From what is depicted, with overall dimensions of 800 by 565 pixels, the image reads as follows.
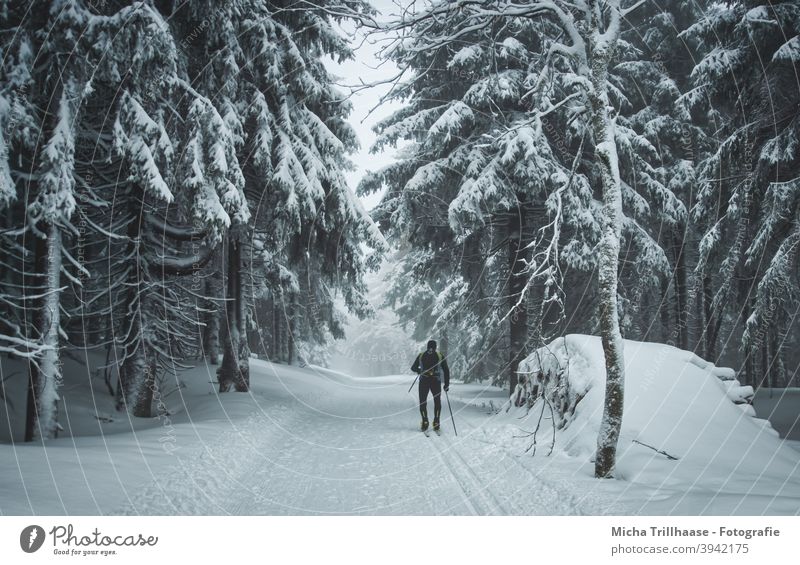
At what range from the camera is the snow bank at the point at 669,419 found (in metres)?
5.64

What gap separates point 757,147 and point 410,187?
745 centimetres

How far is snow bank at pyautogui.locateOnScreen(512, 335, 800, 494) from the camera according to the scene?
564 centimetres

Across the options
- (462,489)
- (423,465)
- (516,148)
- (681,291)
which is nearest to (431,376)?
(423,465)

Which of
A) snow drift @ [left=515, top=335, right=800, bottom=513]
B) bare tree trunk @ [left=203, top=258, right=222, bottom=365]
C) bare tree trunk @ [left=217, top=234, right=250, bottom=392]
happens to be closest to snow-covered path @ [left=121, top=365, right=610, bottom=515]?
snow drift @ [left=515, top=335, right=800, bottom=513]

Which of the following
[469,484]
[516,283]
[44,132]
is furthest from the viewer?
[516,283]

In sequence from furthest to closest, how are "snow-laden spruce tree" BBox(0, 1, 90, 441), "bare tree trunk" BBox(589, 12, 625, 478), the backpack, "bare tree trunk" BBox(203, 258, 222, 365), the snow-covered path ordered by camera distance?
"bare tree trunk" BBox(203, 258, 222, 365)
the backpack
"snow-laden spruce tree" BBox(0, 1, 90, 441)
"bare tree trunk" BBox(589, 12, 625, 478)
the snow-covered path

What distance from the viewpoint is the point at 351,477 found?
588 centimetres

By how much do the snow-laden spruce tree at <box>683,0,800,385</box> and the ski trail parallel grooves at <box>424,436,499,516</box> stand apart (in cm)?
629

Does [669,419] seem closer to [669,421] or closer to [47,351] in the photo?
[669,421]

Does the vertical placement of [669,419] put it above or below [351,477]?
above

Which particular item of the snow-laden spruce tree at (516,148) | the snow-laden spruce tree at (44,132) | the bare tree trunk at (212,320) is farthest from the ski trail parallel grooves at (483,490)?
the bare tree trunk at (212,320)

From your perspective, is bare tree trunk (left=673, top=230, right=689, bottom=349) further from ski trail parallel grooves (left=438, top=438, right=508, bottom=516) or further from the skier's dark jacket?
ski trail parallel grooves (left=438, top=438, right=508, bottom=516)
